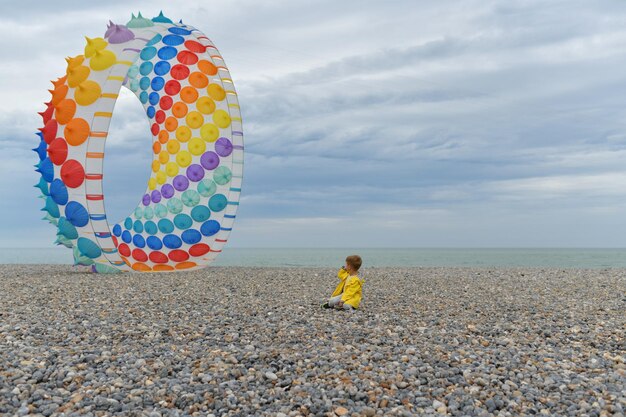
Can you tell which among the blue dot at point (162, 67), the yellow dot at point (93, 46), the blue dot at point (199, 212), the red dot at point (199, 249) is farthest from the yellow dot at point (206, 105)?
the red dot at point (199, 249)

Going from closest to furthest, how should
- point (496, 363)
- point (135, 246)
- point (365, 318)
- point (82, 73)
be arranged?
point (496, 363)
point (365, 318)
point (82, 73)
point (135, 246)

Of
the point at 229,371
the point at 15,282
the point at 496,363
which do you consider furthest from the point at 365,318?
the point at 15,282

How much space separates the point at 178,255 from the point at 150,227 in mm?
1152

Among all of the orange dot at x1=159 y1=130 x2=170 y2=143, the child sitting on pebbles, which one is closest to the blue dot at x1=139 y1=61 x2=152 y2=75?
the orange dot at x1=159 y1=130 x2=170 y2=143

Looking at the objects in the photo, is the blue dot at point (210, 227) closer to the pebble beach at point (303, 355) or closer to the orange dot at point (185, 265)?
the orange dot at point (185, 265)

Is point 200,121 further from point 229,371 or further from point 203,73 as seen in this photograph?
point 229,371

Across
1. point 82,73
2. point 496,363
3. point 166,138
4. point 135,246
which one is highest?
point 82,73

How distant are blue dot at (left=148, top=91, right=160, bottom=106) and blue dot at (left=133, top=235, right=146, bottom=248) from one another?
409 centimetres

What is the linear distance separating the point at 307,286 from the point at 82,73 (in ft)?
25.5

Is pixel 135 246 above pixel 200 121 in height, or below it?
below

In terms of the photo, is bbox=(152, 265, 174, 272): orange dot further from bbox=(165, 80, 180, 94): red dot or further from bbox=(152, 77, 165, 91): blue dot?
bbox=(152, 77, 165, 91): blue dot

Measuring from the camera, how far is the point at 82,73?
1383 cm

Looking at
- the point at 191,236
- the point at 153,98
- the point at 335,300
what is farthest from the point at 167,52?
the point at 335,300

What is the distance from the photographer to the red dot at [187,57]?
16653mm
